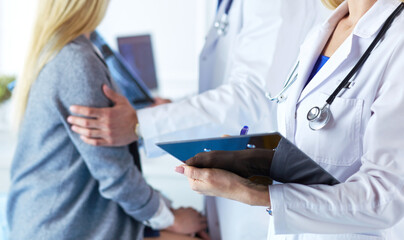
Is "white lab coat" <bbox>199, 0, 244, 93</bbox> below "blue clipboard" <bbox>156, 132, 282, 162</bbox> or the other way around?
below

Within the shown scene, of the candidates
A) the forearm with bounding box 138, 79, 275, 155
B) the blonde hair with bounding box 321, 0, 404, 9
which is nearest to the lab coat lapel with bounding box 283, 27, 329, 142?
the blonde hair with bounding box 321, 0, 404, 9

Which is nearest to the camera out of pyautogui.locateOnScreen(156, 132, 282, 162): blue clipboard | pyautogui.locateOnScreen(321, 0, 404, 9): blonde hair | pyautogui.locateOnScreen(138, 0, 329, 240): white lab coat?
pyautogui.locateOnScreen(156, 132, 282, 162): blue clipboard

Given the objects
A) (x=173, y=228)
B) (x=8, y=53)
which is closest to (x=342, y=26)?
(x=173, y=228)

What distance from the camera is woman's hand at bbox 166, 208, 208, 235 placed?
1.34 meters

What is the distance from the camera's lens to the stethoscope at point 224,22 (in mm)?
1378

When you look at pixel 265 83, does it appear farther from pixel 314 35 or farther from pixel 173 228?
pixel 173 228

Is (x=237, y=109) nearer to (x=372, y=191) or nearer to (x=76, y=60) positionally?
(x=76, y=60)

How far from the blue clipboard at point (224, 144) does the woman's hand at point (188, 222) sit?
724 millimetres

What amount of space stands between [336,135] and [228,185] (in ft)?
0.66

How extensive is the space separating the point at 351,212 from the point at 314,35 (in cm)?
37

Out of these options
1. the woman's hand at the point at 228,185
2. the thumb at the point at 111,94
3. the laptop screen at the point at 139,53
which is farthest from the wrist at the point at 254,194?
the laptop screen at the point at 139,53

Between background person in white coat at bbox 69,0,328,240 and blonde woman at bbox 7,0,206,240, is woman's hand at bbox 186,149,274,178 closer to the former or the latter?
background person in white coat at bbox 69,0,328,240

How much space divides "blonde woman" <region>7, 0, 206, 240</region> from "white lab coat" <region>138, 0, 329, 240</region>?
13cm

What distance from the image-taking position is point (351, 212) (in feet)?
2.10
